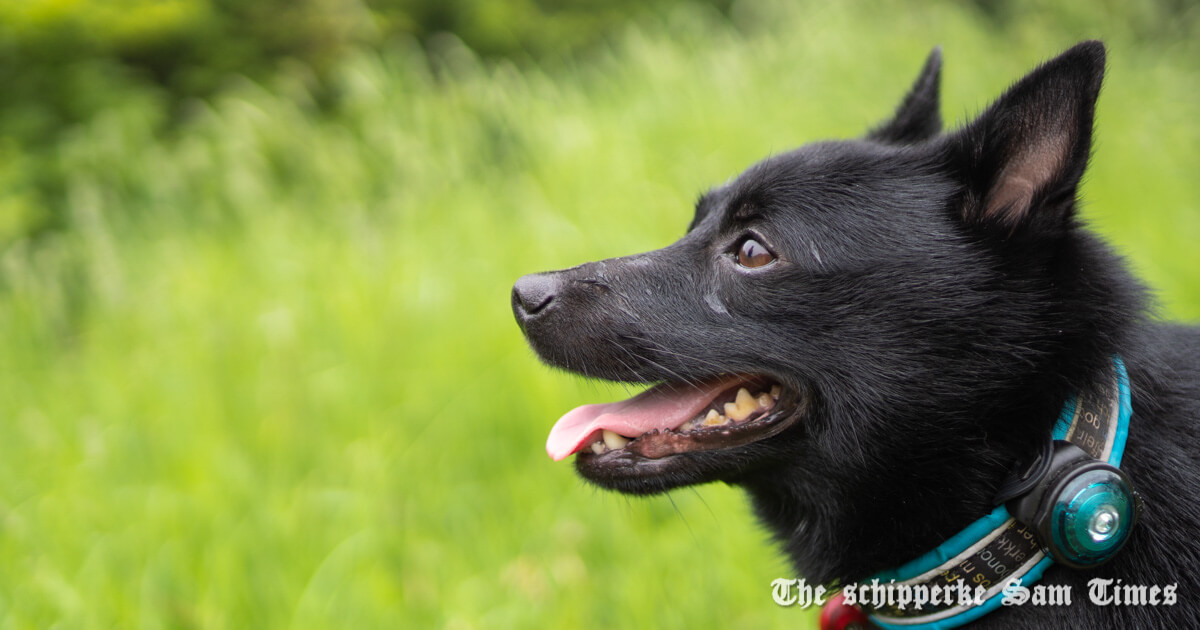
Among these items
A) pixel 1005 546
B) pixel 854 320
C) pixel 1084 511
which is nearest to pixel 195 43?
pixel 854 320

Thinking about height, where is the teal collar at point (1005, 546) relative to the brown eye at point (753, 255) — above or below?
below

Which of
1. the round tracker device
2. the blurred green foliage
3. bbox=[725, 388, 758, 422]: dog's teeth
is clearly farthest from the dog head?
the blurred green foliage

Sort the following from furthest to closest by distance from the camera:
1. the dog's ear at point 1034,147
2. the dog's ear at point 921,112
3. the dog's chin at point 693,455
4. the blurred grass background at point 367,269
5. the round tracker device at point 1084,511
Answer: the blurred grass background at point 367,269, the dog's ear at point 921,112, the dog's chin at point 693,455, the dog's ear at point 1034,147, the round tracker device at point 1084,511

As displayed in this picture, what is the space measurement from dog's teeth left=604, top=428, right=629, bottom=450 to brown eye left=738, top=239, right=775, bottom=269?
1.50ft

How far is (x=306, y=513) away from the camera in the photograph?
2.86 metres

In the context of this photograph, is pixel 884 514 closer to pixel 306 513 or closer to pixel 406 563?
pixel 406 563

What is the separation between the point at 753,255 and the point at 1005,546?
2.40 ft

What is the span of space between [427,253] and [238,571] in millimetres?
2065

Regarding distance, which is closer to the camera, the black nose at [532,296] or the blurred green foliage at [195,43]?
the black nose at [532,296]

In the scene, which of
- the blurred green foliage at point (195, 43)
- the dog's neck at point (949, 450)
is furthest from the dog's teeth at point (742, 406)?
the blurred green foliage at point (195, 43)

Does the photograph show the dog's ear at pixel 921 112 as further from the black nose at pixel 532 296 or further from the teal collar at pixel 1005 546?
the black nose at pixel 532 296

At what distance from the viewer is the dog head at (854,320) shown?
60.7 inches

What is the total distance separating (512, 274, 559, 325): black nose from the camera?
1.84 meters

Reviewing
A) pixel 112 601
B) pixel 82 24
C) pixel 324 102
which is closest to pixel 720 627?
pixel 112 601
